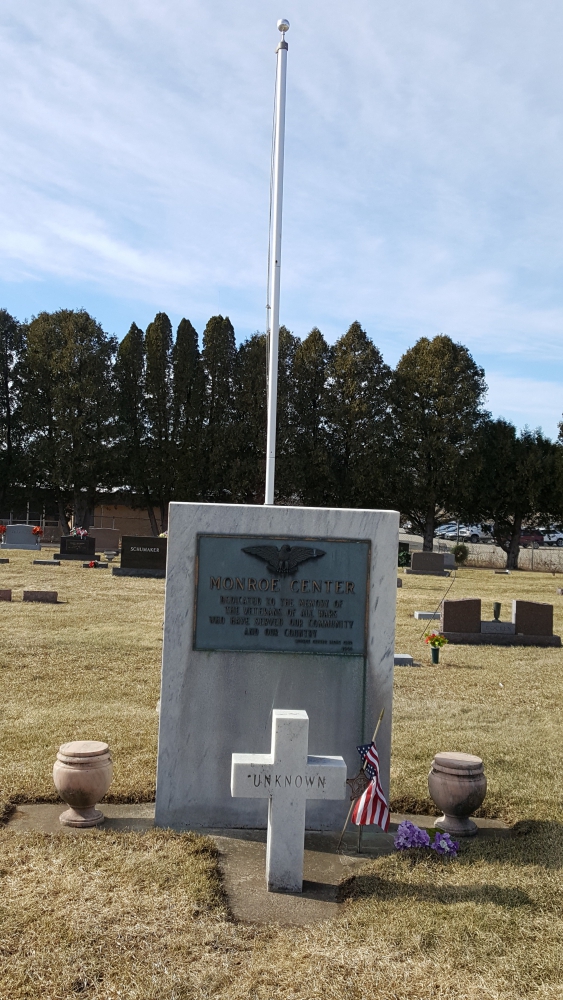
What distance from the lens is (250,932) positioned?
429cm

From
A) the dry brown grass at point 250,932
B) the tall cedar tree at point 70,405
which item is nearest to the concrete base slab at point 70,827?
the dry brown grass at point 250,932

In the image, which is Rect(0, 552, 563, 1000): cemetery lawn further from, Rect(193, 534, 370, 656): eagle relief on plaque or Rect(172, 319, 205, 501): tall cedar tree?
Rect(172, 319, 205, 501): tall cedar tree

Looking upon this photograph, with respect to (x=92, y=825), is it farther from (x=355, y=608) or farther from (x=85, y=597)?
(x=85, y=597)

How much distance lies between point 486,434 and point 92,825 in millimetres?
43996

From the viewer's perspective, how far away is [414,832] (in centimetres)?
550

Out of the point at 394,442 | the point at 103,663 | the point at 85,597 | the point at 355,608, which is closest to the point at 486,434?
the point at 394,442

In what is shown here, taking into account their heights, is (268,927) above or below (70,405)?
below

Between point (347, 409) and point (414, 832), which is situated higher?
point (347, 409)

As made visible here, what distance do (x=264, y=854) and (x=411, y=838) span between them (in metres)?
0.95

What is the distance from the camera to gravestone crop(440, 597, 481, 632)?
16.1 m

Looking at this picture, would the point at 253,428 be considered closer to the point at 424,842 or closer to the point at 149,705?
the point at 149,705

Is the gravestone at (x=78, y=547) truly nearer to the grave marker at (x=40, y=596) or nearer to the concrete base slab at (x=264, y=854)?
the grave marker at (x=40, y=596)

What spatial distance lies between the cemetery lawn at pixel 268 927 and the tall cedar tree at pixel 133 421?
122ft

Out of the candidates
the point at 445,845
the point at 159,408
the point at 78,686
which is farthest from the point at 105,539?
the point at 445,845
